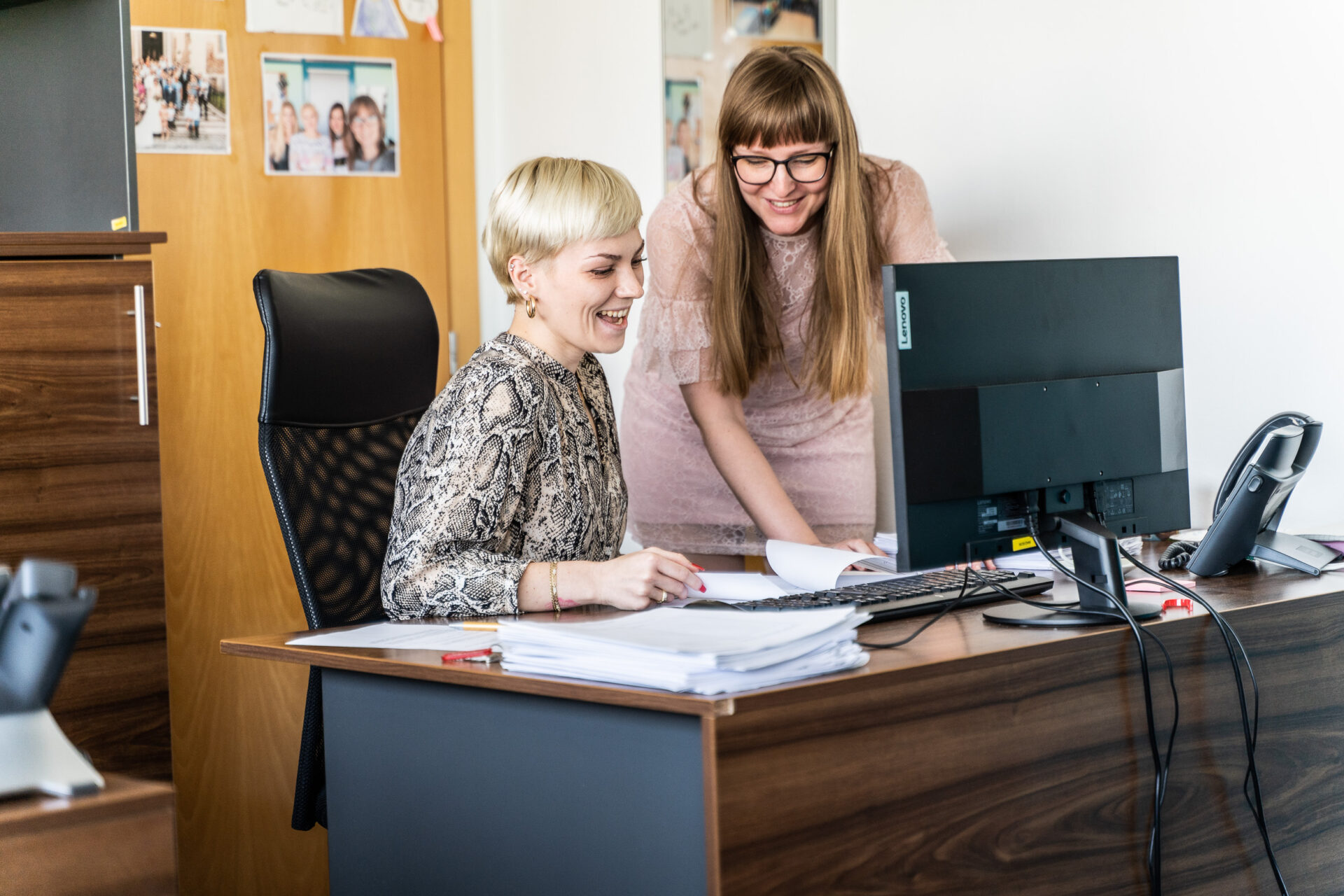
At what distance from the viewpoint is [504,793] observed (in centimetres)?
116

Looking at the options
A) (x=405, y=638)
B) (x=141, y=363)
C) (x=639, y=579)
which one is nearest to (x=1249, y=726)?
(x=639, y=579)

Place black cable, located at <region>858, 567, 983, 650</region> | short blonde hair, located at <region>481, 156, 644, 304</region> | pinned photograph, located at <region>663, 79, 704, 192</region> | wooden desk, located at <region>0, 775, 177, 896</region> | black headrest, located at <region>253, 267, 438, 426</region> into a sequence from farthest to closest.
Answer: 1. pinned photograph, located at <region>663, 79, 704, 192</region>
2. black headrest, located at <region>253, 267, 438, 426</region>
3. short blonde hair, located at <region>481, 156, 644, 304</region>
4. black cable, located at <region>858, 567, 983, 650</region>
5. wooden desk, located at <region>0, 775, 177, 896</region>

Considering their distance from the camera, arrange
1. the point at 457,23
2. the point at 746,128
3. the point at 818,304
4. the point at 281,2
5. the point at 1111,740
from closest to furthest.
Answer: the point at 1111,740
the point at 746,128
the point at 818,304
the point at 281,2
the point at 457,23

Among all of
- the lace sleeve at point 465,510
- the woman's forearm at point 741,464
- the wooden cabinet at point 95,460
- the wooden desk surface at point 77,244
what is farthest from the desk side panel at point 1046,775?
the wooden desk surface at point 77,244

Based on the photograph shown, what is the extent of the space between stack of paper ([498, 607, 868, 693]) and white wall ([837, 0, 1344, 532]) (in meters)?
1.09

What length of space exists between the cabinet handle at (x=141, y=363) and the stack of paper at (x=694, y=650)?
1013 mm

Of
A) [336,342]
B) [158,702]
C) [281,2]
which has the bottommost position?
[158,702]

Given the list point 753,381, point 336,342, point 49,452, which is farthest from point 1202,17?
point 49,452

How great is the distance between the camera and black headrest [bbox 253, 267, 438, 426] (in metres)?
1.78

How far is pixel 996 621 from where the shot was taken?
1.32m

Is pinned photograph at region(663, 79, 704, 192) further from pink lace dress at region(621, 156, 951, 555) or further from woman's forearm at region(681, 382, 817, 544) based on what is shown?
woman's forearm at region(681, 382, 817, 544)

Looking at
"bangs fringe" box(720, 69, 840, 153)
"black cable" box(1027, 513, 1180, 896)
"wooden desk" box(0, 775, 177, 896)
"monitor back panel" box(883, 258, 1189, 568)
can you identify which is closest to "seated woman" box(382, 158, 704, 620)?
"bangs fringe" box(720, 69, 840, 153)

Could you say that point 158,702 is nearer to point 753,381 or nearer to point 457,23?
point 753,381

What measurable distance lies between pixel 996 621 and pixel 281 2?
2240 mm
